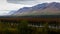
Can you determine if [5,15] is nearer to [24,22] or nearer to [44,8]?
[24,22]

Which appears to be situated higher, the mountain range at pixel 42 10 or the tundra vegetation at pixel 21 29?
the mountain range at pixel 42 10

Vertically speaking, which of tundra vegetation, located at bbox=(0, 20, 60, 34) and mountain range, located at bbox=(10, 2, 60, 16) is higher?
mountain range, located at bbox=(10, 2, 60, 16)

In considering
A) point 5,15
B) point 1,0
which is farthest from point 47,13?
point 1,0

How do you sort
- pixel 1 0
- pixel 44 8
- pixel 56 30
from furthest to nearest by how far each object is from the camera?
pixel 1 0
pixel 44 8
pixel 56 30

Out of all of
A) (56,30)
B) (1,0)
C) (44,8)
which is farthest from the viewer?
(1,0)

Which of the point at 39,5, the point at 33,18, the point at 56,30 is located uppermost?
the point at 39,5

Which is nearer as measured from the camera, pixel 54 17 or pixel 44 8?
pixel 54 17

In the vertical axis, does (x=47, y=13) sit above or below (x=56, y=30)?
above

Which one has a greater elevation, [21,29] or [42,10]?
[42,10]
